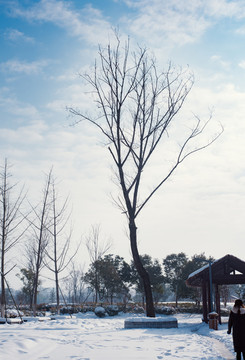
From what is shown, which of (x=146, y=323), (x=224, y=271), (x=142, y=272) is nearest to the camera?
(x=146, y=323)

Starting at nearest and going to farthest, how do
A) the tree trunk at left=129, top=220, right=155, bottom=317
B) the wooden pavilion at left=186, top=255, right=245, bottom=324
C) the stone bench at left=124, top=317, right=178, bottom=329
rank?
the stone bench at left=124, top=317, right=178, bottom=329 < the tree trunk at left=129, top=220, right=155, bottom=317 < the wooden pavilion at left=186, top=255, right=245, bottom=324

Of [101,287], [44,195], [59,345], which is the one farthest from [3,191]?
[101,287]

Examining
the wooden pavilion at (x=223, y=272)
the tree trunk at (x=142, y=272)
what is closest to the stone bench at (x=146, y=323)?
the tree trunk at (x=142, y=272)

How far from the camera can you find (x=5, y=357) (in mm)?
7051

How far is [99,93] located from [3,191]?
7.30m

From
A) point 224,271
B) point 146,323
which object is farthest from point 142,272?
point 224,271

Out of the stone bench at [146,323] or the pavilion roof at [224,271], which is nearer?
the stone bench at [146,323]

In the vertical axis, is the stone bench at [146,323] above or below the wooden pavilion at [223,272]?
below

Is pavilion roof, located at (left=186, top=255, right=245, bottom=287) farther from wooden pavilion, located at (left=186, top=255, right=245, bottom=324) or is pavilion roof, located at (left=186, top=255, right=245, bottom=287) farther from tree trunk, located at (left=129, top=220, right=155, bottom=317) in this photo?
tree trunk, located at (left=129, top=220, right=155, bottom=317)

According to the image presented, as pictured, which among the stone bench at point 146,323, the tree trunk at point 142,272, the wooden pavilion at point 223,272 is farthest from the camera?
the wooden pavilion at point 223,272

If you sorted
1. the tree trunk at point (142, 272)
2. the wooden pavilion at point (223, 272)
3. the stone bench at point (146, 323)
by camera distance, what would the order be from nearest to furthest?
the stone bench at point (146, 323) < the tree trunk at point (142, 272) < the wooden pavilion at point (223, 272)

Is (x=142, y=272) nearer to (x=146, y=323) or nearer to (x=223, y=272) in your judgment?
(x=146, y=323)

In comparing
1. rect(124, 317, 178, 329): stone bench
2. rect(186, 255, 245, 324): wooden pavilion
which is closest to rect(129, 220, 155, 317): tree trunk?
rect(124, 317, 178, 329): stone bench

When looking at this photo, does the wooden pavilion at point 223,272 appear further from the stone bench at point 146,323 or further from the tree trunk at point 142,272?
the stone bench at point 146,323
